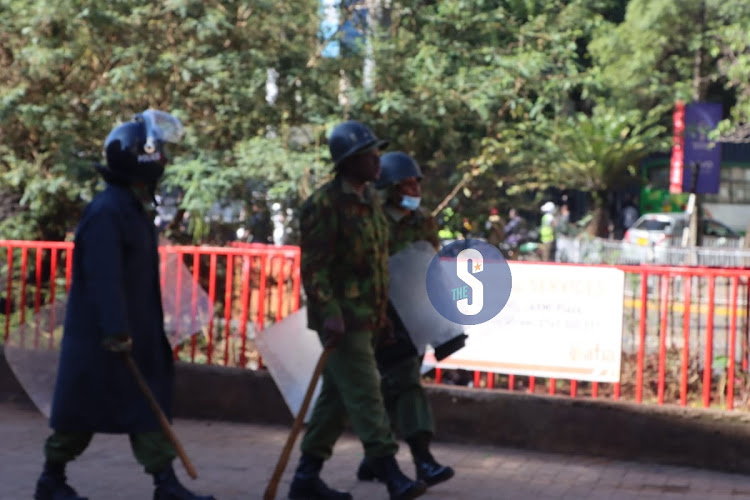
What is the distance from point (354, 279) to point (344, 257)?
106 mm

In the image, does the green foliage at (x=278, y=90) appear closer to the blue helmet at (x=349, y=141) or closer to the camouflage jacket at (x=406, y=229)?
the camouflage jacket at (x=406, y=229)

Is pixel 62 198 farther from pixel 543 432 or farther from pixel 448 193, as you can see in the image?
pixel 543 432

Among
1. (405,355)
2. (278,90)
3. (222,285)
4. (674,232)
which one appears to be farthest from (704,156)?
(405,355)

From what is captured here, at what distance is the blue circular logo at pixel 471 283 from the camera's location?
15.2ft

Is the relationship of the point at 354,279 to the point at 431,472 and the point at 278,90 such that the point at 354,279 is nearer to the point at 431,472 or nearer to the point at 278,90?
the point at 431,472

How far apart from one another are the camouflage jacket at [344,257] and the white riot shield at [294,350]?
3.26ft

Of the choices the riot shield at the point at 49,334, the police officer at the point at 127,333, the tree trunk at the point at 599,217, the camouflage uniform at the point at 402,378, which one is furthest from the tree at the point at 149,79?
the tree trunk at the point at 599,217

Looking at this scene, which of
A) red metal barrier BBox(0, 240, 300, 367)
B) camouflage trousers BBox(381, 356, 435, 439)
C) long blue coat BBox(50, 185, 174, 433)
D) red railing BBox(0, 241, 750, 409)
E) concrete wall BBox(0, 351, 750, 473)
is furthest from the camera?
red metal barrier BBox(0, 240, 300, 367)

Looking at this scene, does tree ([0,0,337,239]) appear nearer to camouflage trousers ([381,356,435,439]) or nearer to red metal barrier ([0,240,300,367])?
red metal barrier ([0,240,300,367])

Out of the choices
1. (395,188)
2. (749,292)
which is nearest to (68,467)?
(395,188)

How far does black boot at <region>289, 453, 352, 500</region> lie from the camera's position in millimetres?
5535

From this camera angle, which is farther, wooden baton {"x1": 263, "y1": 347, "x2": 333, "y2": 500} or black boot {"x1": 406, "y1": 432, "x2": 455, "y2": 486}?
black boot {"x1": 406, "y1": 432, "x2": 455, "y2": 486}

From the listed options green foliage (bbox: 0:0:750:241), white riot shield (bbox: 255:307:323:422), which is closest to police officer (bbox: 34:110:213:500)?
white riot shield (bbox: 255:307:323:422)

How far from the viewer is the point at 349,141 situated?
17.5 feet
